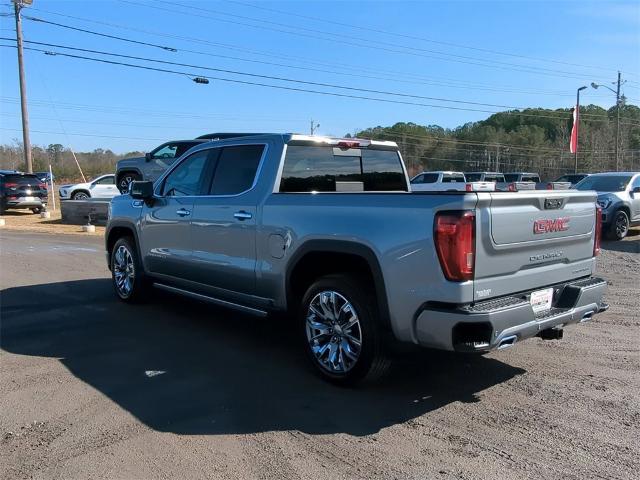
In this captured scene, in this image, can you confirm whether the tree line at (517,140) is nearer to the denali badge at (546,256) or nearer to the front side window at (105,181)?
the front side window at (105,181)

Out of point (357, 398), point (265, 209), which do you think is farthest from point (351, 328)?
point (265, 209)

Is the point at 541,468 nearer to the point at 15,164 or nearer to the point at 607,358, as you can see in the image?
the point at 607,358

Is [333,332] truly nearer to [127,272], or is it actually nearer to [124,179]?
[127,272]

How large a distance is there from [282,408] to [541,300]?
2035 mm

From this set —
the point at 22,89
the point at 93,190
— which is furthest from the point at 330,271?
the point at 22,89

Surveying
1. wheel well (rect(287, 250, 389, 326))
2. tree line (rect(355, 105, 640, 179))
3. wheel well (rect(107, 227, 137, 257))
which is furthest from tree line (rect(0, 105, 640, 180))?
wheel well (rect(287, 250, 389, 326))

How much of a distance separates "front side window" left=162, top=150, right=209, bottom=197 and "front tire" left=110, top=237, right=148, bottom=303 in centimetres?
104

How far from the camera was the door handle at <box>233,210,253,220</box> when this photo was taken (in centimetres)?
516

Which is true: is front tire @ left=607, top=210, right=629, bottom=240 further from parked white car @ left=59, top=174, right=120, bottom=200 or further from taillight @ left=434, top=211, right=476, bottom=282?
parked white car @ left=59, top=174, right=120, bottom=200

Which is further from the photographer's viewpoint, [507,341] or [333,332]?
[333,332]

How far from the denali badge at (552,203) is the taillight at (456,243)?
2.76ft

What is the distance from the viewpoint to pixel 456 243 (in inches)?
143

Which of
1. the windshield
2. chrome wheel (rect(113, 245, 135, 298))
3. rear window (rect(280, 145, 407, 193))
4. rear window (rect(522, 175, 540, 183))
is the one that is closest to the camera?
rear window (rect(280, 145, 407, 193))

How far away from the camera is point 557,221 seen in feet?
14.0
